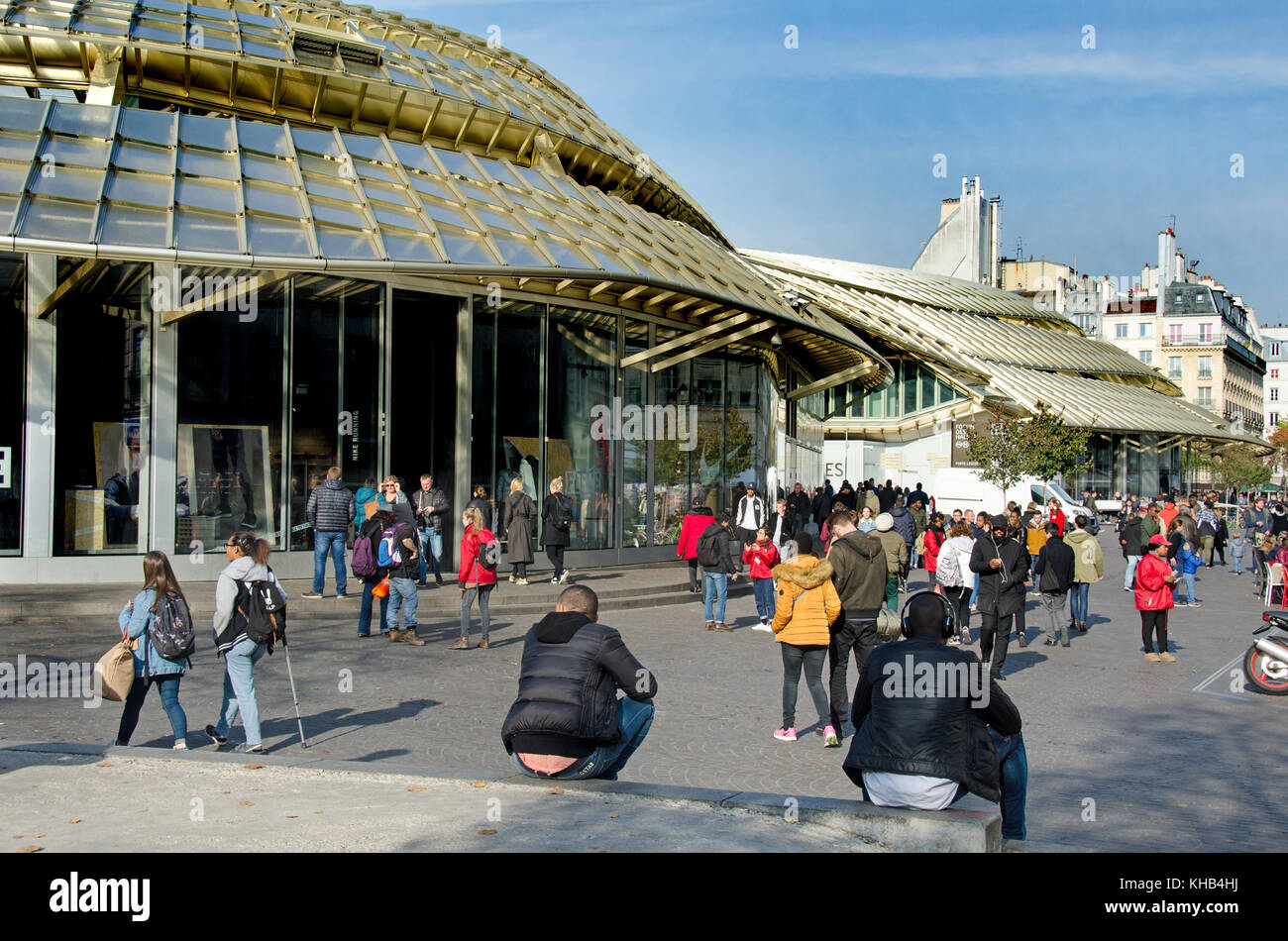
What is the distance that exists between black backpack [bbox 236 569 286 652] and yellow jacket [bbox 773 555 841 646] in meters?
4.03

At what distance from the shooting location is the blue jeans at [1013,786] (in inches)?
231

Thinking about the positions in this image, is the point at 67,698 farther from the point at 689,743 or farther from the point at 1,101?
the point at 1,101

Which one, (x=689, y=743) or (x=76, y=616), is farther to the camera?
(x=76, y=616)

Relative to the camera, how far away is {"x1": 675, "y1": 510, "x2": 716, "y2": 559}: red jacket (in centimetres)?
1856

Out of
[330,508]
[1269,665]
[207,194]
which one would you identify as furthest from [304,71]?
[1269,665]

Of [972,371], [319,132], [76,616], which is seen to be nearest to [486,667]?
[76,616]

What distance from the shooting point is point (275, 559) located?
1898 cm

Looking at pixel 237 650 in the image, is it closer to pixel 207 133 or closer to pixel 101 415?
pixel 101 415

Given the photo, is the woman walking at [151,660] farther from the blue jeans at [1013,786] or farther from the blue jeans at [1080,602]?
the blue jeans at [1080,602]

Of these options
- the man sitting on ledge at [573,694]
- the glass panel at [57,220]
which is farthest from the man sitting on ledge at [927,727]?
the glass panel at [57,220]

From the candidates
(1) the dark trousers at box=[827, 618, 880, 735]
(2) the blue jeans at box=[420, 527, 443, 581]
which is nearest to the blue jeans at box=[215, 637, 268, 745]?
(1) the dark trousers at box=[827, 618, 880, 735]

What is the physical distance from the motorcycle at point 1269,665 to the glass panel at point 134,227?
14518 mm

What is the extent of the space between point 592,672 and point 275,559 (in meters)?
14.0

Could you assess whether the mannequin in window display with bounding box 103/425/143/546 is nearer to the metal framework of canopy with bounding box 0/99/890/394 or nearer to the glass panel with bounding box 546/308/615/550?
the metal framework of canopy with bounding box 0/99/890/394
